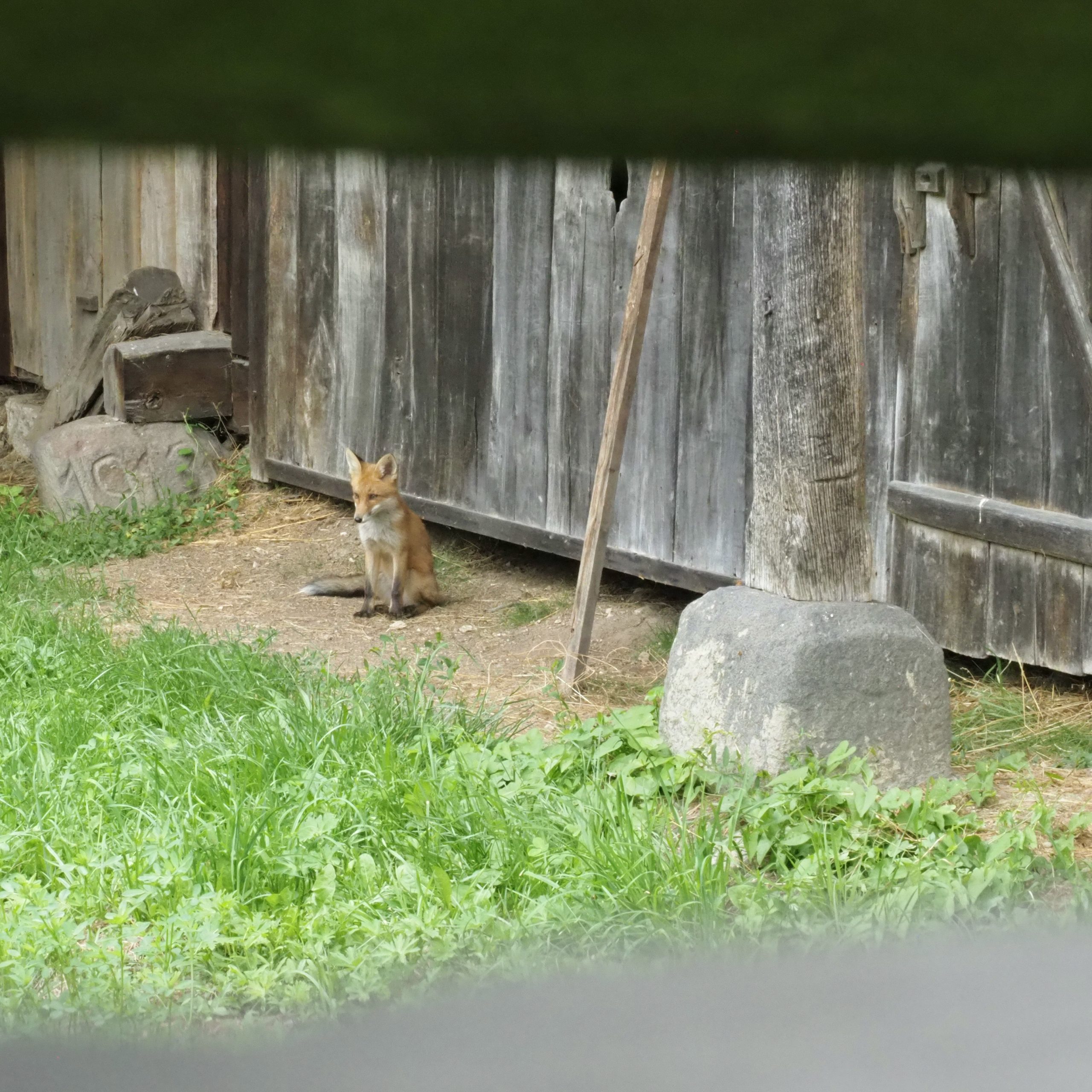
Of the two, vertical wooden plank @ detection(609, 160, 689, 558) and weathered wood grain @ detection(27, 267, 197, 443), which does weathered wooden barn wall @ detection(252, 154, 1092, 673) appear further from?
weathered wood grain @ detection(27, 267, 197, 443)

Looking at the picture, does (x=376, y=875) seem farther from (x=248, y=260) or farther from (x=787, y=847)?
(x=248, y=260)

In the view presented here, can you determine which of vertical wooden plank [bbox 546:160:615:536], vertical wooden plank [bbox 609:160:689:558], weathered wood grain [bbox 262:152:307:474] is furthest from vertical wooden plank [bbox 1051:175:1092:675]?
weathered wood grain [bbox 262:152:307:474]

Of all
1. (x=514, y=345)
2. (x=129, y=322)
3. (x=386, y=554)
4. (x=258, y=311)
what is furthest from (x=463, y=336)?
(x=129, y=322)

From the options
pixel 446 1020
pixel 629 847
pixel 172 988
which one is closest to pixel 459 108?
pixel 446 1020

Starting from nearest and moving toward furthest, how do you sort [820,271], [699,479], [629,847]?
1. [629,847]
2. [820,271]
3. [699,479]

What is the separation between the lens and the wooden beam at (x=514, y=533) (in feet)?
20.6

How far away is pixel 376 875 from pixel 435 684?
7.05 ft

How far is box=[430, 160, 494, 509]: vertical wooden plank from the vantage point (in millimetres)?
7273

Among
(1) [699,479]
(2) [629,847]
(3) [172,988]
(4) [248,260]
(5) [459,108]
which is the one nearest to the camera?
(5) [459,108]

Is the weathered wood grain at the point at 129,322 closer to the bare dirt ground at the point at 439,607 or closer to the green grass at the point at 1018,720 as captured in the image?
the bare dirt ground at the point at 439,607

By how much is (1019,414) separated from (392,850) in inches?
114

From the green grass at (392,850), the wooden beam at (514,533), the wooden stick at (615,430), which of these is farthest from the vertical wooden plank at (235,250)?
the green grass at (392,850)

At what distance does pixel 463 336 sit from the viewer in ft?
24.5

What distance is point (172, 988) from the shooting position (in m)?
2.76
